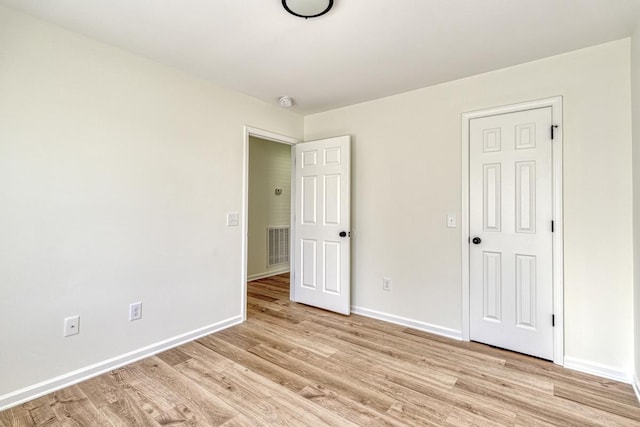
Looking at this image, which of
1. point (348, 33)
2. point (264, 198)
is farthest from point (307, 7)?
point (264, 198)

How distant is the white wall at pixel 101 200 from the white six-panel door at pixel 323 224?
980 mm

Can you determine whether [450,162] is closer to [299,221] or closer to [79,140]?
[299,221]

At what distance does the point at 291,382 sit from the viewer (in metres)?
2.05

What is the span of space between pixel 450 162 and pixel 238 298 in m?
2.46

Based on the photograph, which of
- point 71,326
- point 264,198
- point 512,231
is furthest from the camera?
point 264,198

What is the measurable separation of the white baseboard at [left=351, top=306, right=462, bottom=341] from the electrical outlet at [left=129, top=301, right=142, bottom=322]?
2.10m

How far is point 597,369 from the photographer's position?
2.15 meters

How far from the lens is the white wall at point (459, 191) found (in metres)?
2.10

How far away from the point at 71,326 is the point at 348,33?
271cm

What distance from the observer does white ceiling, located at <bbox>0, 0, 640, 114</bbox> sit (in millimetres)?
1771

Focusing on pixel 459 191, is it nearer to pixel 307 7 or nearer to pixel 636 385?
pixel 636 385

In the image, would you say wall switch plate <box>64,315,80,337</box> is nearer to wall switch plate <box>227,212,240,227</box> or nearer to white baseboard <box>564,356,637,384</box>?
wall switch plate <box>227,212,240,227</box>

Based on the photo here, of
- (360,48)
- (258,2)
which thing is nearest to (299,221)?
(360,48)

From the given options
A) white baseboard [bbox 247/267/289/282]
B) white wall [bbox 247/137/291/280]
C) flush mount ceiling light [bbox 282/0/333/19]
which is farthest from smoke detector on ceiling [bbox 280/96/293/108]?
white baseboard [bbox 247/267/289/282]
